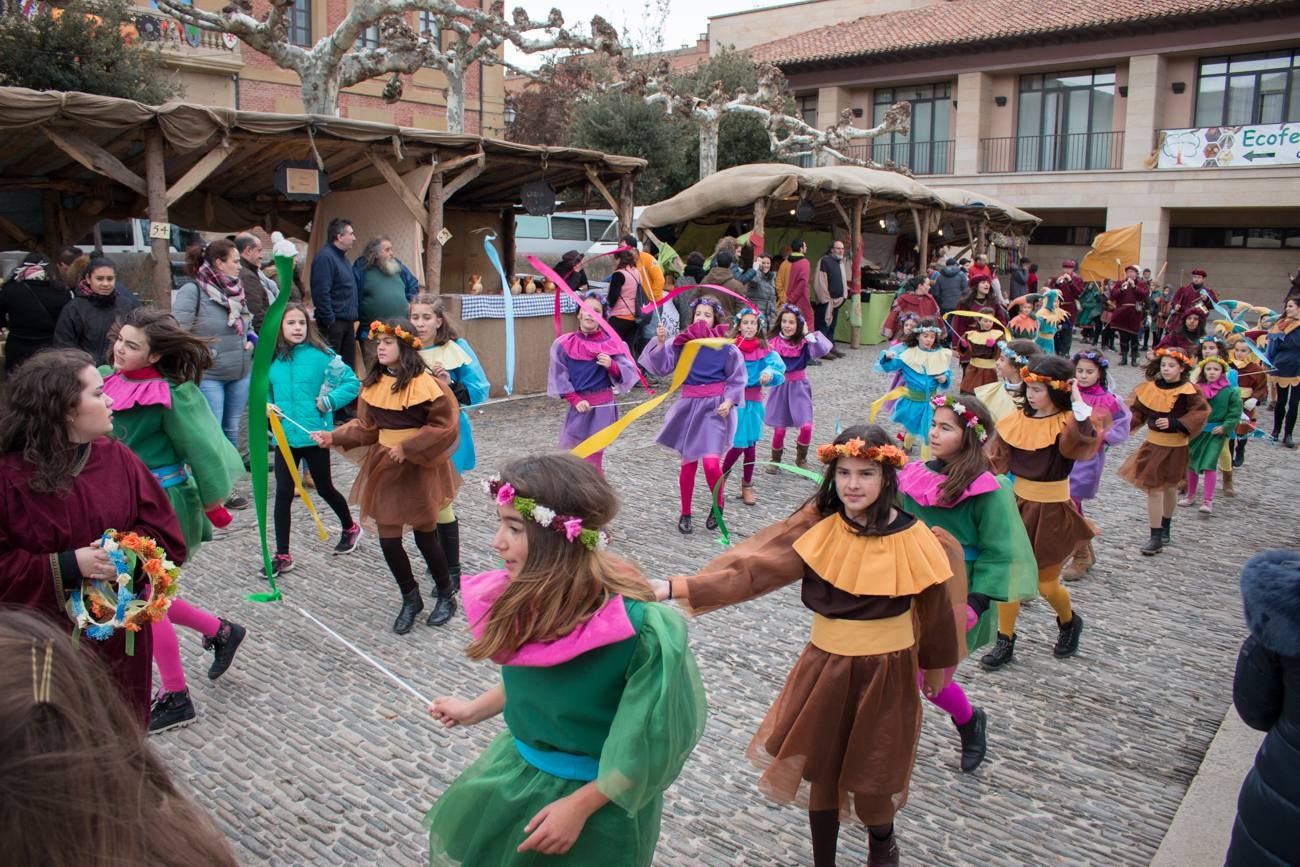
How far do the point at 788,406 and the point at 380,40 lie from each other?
12.5 metres

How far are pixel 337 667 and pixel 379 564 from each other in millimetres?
1403

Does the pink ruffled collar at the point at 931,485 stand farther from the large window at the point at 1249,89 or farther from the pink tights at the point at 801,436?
the large window at the point at 1249,89

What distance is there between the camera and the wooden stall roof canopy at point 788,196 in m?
15.4

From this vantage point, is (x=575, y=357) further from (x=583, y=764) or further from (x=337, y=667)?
(x=583, y=764)

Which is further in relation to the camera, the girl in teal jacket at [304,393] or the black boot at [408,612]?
the girl in teal jacket at [304,393]

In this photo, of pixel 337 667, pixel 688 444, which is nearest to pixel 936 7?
pixel 688 444

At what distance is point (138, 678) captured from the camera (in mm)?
3416

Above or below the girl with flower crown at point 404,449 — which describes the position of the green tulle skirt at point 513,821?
below

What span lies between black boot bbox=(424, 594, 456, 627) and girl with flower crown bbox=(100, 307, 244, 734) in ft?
3.40

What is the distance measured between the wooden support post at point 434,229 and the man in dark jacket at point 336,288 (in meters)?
1.94

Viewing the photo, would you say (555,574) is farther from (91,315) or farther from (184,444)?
(91,315)

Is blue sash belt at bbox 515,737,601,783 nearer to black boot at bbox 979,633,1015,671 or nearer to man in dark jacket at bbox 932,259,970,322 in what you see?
black boot at bbox 979,633,1015,671

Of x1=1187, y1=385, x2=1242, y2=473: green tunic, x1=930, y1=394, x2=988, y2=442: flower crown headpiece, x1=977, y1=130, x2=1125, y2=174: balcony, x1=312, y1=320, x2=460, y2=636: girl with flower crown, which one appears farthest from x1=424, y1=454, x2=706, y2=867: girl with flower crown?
x1=977, y1=130, x2=1125, y2=174: balcony

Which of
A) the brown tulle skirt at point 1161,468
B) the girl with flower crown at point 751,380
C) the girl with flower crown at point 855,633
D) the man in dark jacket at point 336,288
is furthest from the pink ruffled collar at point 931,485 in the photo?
the man in dark jacket at point 336,288
